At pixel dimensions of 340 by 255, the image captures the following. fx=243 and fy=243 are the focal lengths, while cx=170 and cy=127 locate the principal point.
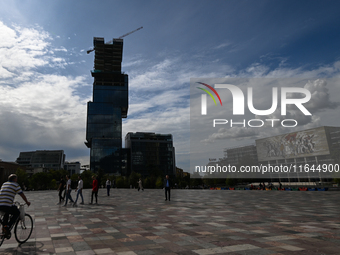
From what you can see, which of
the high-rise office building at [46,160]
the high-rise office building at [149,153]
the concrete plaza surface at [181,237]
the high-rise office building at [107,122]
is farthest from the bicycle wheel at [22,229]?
the high-rise office building at [46,160]

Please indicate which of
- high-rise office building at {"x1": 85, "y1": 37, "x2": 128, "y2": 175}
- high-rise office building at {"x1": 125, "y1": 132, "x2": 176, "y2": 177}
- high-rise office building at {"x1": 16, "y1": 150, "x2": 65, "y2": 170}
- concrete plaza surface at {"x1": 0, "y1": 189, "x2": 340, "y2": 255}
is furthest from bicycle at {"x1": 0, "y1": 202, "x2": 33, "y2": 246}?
high-rise office building at {"x1": 16, "y1": 150, "x2": 65, "y2": 170}

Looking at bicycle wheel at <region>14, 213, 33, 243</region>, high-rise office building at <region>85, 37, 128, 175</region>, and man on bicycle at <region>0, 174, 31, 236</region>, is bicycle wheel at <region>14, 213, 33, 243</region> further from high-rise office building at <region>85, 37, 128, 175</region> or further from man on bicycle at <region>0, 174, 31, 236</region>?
high-rise office building at <region>85, 37, 128, 175</region>

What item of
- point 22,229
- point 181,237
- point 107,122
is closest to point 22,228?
point 22,229

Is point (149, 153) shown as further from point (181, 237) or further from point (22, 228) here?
point (22, 228)

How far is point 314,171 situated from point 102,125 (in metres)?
104

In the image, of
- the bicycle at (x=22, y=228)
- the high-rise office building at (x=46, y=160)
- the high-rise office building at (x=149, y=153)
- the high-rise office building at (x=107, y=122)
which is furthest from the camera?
the high-rise office building at (x=46, y=160)

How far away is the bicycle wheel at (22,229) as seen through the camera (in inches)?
260

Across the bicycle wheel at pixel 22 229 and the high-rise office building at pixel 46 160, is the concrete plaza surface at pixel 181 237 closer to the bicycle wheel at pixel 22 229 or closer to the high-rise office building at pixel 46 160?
the bicycle wheel at pixel 22 229

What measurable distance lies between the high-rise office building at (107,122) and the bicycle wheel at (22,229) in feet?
398

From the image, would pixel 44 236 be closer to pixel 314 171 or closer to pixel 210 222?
pixel 210 222

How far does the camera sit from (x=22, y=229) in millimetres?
6746

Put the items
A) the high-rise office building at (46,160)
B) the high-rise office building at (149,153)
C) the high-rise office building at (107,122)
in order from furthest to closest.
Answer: the high-rise office building at (46,160) < the high-rise office building at (149,153) < the high-rise office building at (107,122)

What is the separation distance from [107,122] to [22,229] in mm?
131083

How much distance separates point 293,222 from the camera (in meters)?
9.94
